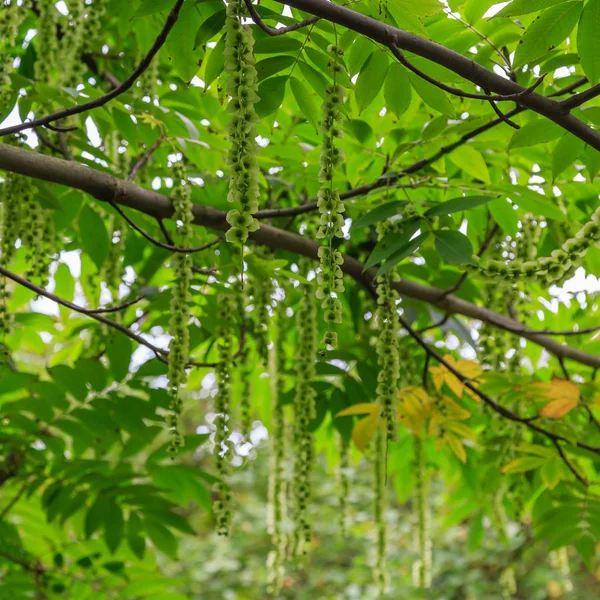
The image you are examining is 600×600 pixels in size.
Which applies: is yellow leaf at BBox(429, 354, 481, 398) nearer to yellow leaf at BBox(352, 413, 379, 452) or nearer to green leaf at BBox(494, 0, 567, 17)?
yellow leaf at BBox(352, 413, 379, 452)

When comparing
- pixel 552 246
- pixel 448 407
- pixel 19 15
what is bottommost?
pixel 448 407

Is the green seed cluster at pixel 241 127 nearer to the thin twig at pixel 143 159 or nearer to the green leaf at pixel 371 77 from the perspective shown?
the green leaf at pixel 371 77

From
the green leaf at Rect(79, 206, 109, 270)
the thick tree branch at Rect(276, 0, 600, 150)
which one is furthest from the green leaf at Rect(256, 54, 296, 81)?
the green leaf at Rect(79, 206, 109, 270)

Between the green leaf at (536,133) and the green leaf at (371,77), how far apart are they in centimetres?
41

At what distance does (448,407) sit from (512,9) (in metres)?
1.80

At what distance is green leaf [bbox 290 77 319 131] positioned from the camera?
6.24 feet

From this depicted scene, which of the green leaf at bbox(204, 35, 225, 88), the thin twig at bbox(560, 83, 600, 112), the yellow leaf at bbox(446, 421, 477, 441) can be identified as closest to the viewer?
the thin twig at bbox(560, 83, 600, 112)

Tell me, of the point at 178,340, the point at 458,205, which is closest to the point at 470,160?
the point at 458,205

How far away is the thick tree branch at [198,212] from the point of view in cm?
209

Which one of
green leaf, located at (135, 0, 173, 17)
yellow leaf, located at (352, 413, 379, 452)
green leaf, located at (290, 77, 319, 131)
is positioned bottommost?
yellow leaf, located at (352, 413, 379, 452)

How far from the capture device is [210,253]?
2734mm

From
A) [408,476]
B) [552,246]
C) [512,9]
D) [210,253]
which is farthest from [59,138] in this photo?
[408,476]

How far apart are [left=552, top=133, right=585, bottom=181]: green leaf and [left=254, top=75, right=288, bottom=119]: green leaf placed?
83cm

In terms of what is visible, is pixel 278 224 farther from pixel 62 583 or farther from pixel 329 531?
pixel 329 531
